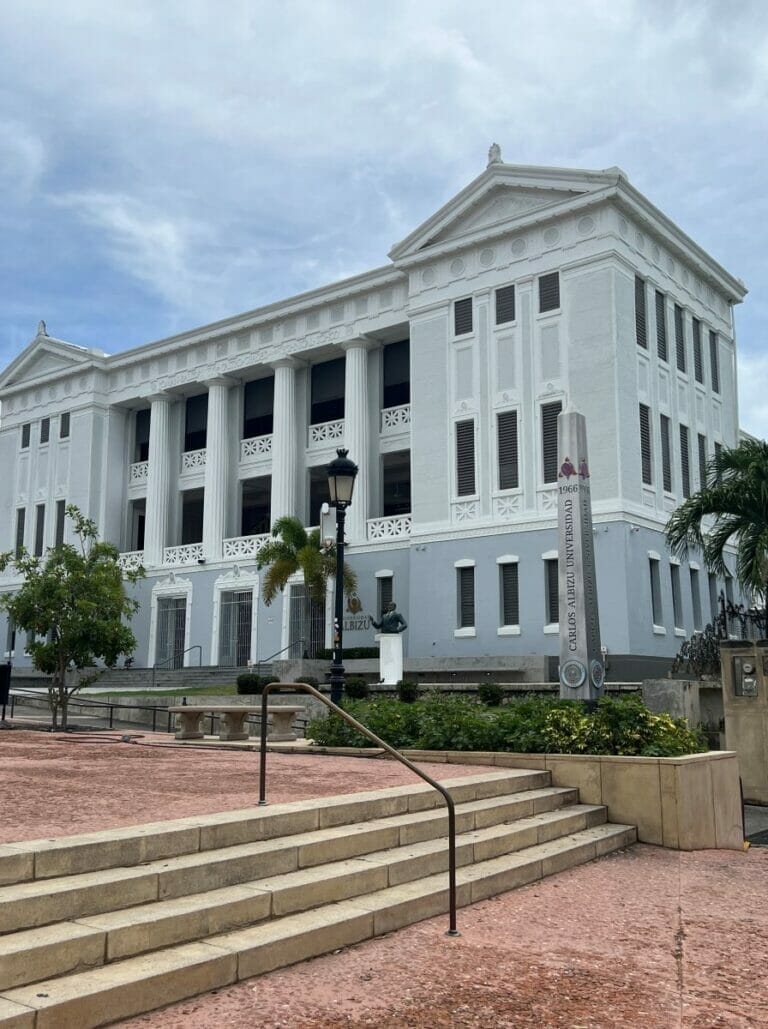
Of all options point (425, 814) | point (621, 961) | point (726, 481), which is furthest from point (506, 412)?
point (621, 961)

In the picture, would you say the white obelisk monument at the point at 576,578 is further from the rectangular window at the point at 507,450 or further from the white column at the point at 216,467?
the white column at the point at 216,467

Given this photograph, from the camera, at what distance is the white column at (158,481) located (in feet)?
138

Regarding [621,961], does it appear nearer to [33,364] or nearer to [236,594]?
[236,594]

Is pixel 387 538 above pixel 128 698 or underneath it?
above

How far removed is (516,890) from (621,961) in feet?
6.43

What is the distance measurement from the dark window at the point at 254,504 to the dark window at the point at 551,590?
1579cm

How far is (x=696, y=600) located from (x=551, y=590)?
5623mm

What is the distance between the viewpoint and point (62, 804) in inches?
322

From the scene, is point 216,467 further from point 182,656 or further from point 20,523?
point 20,523

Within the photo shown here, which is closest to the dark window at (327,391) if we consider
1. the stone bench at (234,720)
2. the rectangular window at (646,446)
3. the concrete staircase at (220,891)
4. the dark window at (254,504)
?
the dark window at (254,504)

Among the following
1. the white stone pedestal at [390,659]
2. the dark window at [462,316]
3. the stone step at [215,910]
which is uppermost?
the dark window at [462,316]

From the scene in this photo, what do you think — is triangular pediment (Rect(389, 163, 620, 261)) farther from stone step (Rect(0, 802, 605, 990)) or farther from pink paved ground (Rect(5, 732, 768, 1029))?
stone step (Rect(0, 802, 605, 990))

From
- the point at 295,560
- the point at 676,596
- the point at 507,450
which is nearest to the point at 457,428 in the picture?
the point at 507,450

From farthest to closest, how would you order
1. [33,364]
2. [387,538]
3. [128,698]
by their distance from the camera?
[33,364]
[387,538]
[128,698]
